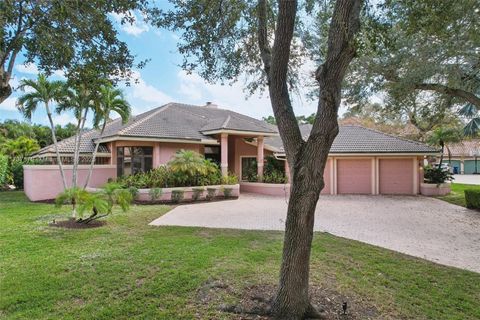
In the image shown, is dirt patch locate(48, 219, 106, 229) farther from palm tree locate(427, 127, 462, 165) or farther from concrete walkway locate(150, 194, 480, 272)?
palm tree locate(427, 127, 462, 165)

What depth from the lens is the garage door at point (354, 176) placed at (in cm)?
2170

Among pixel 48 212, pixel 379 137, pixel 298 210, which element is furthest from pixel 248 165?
pixel 298 210

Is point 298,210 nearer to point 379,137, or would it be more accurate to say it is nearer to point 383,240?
point 383,240

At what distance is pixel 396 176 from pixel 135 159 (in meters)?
18.2

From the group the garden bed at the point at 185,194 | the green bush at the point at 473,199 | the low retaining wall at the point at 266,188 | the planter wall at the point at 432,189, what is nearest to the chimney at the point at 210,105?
the low retaining wall at the point at 266,188

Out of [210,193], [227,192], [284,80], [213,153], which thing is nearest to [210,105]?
[213,153]

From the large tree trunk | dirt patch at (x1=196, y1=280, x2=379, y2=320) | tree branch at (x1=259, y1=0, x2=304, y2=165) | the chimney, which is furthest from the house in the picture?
the large tree trunk

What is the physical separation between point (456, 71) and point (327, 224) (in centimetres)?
831

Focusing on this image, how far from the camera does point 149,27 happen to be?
6.91 m

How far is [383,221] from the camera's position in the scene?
12.7 m

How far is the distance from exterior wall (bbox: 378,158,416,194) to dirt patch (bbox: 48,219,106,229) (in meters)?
18.5

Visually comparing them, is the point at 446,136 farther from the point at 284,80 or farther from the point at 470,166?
the point at 470,166

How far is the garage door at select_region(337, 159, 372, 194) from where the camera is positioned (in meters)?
21.7

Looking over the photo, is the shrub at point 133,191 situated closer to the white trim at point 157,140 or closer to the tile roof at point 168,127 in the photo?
the white trim at point 157,140
